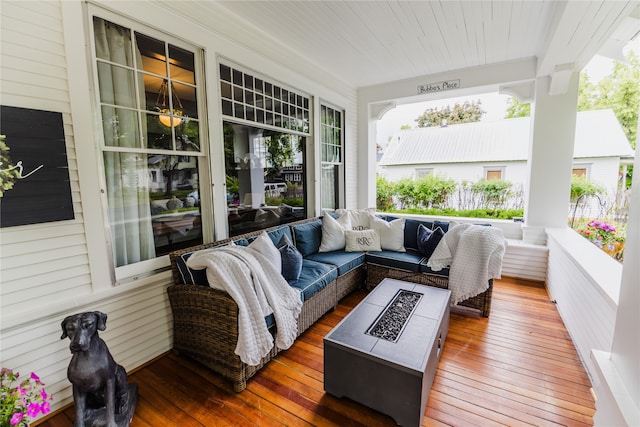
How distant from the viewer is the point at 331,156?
4793 mm

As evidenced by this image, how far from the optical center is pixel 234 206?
302 cm

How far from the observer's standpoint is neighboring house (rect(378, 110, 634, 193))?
493cm

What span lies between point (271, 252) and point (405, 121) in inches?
582

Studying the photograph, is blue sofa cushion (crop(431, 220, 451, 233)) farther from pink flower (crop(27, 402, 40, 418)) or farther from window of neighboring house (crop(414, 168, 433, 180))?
window of neighboring house (crop(414, 168, 433, 180))

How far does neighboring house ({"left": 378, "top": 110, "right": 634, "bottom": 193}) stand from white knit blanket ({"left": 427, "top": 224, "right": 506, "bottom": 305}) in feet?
10.0

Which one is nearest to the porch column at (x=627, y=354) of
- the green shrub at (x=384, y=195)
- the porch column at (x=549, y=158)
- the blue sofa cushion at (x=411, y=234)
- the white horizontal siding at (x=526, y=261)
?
the blue sofa cushion at (x=411, y=234)

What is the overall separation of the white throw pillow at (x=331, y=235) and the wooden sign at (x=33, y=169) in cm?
250

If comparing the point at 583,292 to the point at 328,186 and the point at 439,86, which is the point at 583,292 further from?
the point at 439,86

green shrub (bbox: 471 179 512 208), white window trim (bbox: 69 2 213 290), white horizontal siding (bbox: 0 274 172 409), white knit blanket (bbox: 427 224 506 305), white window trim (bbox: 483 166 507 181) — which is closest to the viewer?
white horizontal siding (bbox: 0 274 172 409)

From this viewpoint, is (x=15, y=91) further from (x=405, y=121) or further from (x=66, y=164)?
(x=405, y=121)

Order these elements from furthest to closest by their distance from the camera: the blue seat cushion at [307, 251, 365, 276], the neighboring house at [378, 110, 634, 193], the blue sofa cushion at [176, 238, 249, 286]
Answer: the neighboring house at [378, 110, 634, 193], the blue seat cushion at [307, 251, 365, 276], the blue sofa cushion at [176, 238, 249, 286]

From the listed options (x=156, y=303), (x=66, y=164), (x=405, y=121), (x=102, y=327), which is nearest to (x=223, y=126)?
(x=66, y=164)

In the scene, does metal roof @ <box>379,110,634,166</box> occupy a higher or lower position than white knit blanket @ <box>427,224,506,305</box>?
higher

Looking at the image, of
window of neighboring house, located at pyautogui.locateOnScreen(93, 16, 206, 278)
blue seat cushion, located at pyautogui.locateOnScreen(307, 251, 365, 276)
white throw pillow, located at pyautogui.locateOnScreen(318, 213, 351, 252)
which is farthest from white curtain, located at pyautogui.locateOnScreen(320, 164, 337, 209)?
window of neighboring house, located at pyautogui.locateOnScreen(93, 16, 206, 278)
